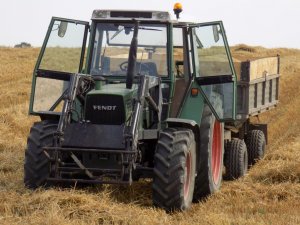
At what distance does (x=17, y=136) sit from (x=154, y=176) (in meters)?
6.22

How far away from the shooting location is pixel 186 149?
7082 millimetres

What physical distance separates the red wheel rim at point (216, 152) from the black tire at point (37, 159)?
247 centimetres

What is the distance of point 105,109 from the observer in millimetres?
7266

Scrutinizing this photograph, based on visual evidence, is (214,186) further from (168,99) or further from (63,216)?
(63,216)

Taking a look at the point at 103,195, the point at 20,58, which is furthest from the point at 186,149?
the point at 20,58

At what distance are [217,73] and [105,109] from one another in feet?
5.94

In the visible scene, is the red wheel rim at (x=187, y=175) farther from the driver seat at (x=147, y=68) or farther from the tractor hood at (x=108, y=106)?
the driver seat at (x=147, y=68)

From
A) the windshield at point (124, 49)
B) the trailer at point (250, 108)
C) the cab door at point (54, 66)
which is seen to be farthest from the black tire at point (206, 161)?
the cab door at point (54, 66)

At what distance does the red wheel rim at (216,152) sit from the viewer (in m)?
8.84

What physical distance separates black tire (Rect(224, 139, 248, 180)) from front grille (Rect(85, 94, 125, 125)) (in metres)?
3.06

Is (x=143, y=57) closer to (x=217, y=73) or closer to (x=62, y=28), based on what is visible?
(x=217, y=73)

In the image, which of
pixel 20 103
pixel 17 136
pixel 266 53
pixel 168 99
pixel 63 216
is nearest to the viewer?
pixel 63 216

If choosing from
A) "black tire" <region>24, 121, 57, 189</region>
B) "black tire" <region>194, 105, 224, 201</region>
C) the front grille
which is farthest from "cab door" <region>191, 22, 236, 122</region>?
"black tire" <region>24, 121, 57, 189</region>

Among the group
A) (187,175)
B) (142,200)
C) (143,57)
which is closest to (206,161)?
(187,175)
